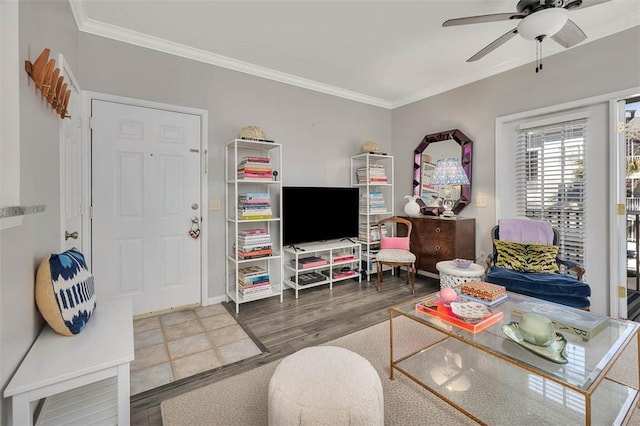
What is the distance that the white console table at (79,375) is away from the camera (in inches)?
43.0

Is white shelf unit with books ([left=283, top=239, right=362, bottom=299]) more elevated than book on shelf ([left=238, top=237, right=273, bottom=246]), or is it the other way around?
book on shelf ([left=238, top=237, right=273, bottom=246])

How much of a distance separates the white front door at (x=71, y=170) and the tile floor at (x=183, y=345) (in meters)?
0.94

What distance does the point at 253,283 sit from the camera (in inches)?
119

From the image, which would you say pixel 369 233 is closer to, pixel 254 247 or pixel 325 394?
pixel 254 247

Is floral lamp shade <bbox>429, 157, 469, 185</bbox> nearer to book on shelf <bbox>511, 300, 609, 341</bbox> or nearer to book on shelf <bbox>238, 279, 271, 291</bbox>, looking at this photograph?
book on shelf <bbox>511, 300, 609, 341</bbox>

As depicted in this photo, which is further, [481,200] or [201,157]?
Result: [481,200]

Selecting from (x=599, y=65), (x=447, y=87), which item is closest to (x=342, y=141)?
(x=447, y=87)

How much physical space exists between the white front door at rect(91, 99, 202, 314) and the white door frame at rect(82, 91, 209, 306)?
0.13ft

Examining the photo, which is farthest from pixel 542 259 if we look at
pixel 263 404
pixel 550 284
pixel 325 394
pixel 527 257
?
pixel 263 404

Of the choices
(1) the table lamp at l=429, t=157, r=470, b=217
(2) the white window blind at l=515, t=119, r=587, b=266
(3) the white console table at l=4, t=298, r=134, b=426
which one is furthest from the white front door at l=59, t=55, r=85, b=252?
(2) the white window blind at l=515, t=119, r=587, b=266

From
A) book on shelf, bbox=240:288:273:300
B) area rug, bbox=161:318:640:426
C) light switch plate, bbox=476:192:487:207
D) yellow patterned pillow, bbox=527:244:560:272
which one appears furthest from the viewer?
light switch plate, bbox=476:192:487:207

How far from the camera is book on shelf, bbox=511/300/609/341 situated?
156cm

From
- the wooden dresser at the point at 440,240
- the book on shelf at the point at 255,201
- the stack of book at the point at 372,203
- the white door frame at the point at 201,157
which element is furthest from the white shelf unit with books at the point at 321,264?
the white door frame at the point at 201,157

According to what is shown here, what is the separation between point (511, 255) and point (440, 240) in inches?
32.0
